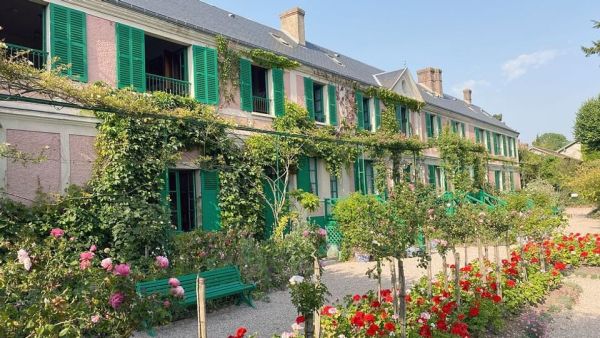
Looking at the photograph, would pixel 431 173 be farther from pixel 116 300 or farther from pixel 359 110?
pixel 116 300

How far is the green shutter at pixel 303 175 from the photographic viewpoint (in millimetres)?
13023

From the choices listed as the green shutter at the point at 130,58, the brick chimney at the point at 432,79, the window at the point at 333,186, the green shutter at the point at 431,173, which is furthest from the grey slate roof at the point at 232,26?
the brick chimney at the point at 432,79

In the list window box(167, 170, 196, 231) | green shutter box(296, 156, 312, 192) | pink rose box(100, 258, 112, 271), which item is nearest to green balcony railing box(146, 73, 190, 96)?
window box(167, 170, 196, 231)

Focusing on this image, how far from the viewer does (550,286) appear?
724 centimetres

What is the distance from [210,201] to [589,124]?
91.0ft

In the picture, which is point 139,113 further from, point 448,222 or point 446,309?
point 446,309

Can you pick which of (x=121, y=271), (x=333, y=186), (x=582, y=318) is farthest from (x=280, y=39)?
(x=121, y=271)

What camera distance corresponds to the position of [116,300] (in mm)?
2752

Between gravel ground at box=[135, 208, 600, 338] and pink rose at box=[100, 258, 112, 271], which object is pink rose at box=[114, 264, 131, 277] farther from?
gravel ground at box=[135, 208, 600, 338]

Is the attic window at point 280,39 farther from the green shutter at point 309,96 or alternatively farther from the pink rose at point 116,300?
the pink rose at point 116,300

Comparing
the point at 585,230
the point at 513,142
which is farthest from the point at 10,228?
the point at 513,142

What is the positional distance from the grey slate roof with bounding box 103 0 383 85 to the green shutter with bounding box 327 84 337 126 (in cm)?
64

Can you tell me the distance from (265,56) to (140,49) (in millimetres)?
3769

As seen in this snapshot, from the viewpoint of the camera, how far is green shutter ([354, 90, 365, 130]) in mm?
16234
